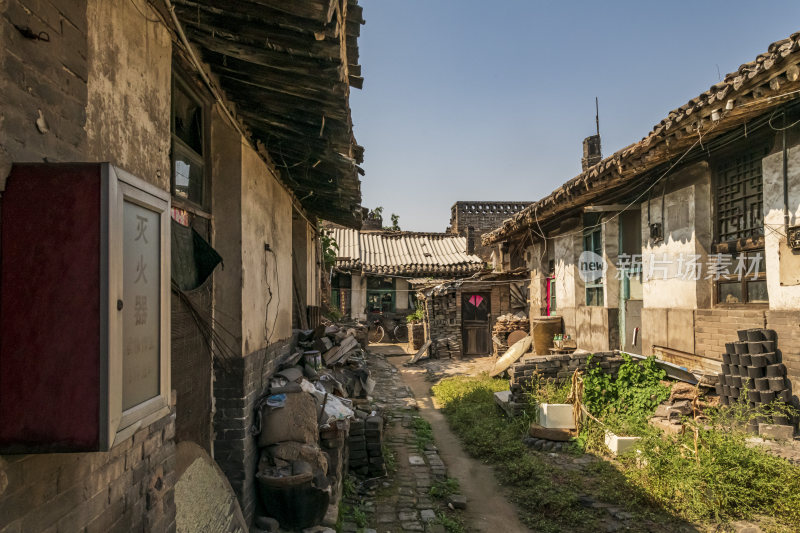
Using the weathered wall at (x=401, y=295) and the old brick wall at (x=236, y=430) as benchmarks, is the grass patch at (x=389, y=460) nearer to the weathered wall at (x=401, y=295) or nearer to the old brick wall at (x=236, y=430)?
the old brick wall at (x=236, y=430)

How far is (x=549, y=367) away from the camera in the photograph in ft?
28.8

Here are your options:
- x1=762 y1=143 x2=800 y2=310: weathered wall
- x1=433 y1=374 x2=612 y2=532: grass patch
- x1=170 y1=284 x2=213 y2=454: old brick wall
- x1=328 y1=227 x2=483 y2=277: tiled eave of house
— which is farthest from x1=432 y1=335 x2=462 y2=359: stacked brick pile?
x1=170 y1=284 x2=213 y2=454: old brick wall

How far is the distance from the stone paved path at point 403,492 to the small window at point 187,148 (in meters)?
3.71

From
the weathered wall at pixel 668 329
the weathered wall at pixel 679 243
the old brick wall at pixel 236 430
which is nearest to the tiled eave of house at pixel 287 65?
the old brick wall at pixel 236 430

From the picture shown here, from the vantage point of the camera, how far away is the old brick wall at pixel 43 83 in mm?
1634

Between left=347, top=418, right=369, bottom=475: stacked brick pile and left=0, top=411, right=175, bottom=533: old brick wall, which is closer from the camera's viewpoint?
left=0, top=411, right=175, bottom=533: old brick wall

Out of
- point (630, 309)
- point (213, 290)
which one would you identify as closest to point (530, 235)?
point (630, 309)

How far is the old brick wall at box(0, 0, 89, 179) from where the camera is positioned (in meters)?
1.63

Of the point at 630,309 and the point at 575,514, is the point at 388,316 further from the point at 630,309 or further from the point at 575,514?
the point at 575,514

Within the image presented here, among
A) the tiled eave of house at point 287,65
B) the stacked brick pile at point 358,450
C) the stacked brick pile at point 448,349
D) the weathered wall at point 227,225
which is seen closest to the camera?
the tiled eave of house at point 287,65

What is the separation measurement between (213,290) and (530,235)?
1079cm

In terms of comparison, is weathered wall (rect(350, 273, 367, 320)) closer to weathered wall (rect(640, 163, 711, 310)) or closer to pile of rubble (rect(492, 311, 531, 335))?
pile of rubble (rect(492, 311, 531, 335))

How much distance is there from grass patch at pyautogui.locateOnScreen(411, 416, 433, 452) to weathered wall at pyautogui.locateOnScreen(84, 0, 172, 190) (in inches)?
247

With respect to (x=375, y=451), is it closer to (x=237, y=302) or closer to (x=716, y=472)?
(x=237, y=302)
